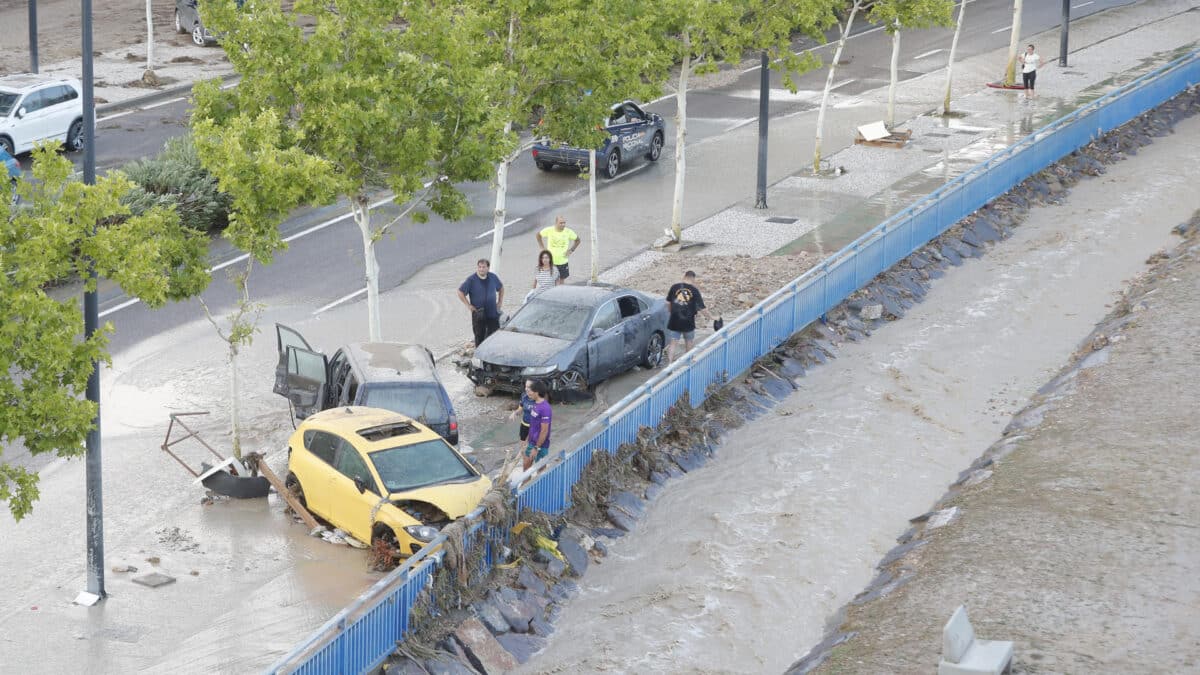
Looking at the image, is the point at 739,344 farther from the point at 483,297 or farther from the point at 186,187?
the point at 186,187

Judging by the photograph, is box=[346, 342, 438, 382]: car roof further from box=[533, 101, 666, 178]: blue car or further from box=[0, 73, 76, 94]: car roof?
box=[0, 73, 76, 94]: car roof

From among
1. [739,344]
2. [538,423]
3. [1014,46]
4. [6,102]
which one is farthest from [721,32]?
[1014,46]

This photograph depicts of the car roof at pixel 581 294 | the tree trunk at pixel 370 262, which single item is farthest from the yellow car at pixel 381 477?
the car roof at pixel 581 294

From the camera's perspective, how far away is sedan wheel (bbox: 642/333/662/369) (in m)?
22.2

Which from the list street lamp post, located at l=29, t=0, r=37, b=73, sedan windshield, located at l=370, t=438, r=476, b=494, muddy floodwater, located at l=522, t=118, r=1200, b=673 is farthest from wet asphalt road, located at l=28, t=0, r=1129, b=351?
sedan windshield, located at l=370, t=438, r=476, b=494

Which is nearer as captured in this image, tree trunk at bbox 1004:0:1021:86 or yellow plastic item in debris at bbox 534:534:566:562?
yellow plastic item in debris at bbox 534:534:566:562

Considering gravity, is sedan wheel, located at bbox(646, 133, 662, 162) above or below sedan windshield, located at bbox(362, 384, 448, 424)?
above

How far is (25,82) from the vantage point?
3219 cm

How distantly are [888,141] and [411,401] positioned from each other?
20.5m

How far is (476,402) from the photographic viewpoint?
68.5 ft

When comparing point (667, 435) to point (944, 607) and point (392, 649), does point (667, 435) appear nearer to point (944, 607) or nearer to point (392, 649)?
point (944, 607)

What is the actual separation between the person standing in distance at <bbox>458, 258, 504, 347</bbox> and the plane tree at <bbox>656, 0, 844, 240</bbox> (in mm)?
6714

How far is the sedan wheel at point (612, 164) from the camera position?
1281 inches

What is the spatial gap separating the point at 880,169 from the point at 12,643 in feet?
77.9
